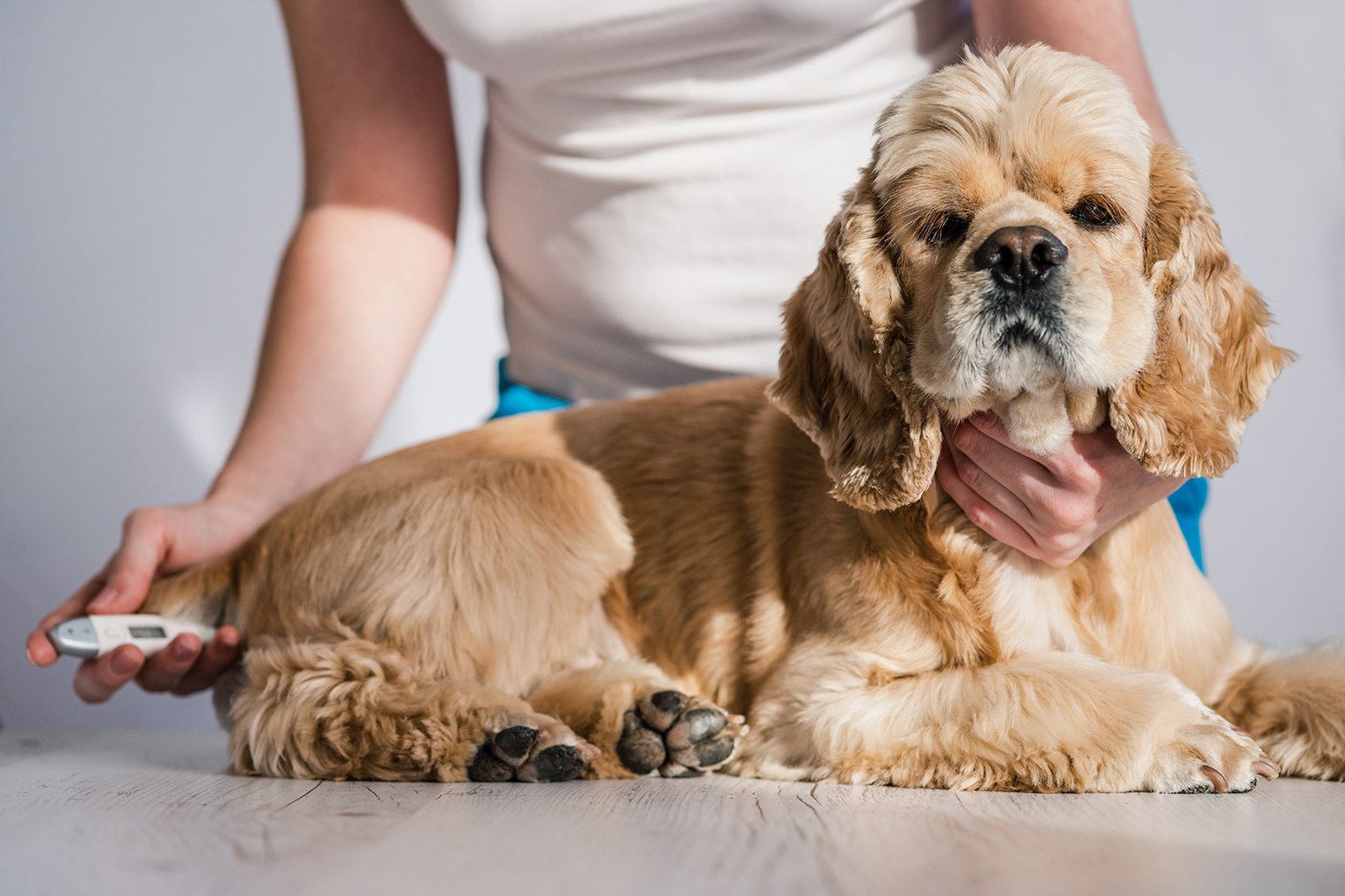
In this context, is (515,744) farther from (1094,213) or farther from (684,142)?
(684,142)

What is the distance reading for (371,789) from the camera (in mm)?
1704

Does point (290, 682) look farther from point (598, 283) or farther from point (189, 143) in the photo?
point (189, 143)

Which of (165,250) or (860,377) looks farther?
(165,250)

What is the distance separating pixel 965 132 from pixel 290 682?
1586 mm

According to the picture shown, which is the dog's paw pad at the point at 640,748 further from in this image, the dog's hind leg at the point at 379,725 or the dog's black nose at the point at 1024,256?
the dog's black nose at the point at 1024,256

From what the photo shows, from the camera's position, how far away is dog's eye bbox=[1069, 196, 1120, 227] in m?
1.71

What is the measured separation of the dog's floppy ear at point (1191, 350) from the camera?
Answer: 1.64m

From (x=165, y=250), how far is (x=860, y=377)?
3876 millimetres

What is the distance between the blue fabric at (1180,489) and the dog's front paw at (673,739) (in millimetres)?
1119

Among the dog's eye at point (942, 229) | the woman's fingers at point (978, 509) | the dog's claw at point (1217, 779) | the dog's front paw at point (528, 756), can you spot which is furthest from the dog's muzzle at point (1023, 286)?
the dog's front paw at point (528, 756)

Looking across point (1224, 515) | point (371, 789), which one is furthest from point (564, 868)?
point (1224, 515)

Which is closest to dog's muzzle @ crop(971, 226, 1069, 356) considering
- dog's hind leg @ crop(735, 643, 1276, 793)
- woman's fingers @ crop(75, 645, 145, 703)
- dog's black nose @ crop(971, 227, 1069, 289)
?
dog's black nose @ crop(971, 227, 1069, 289)

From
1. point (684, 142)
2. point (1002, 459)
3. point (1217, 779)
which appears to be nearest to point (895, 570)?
point (1002, 459)

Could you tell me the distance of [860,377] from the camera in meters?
1.84
